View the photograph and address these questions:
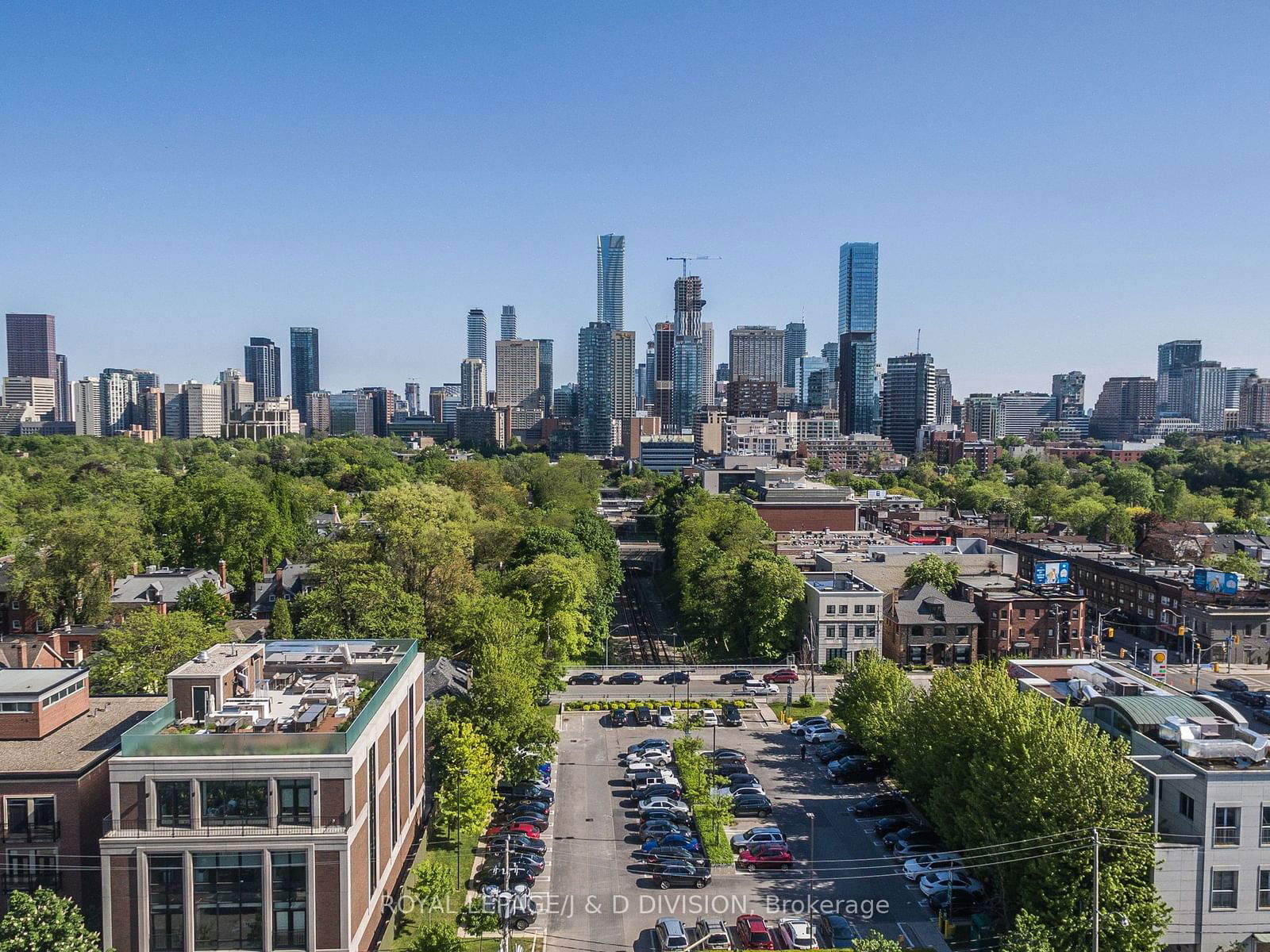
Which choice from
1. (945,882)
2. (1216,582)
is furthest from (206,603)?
(1216,582)

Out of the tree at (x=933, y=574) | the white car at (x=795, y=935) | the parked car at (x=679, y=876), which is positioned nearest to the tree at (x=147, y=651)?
the parked car at (x=679, y=876)

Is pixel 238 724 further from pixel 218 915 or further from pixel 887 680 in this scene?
pixel 887 680

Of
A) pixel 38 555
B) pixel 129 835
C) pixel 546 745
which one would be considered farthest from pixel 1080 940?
pixel 38 555

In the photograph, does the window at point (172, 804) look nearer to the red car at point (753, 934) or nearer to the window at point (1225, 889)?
the red car at point (753, 934)

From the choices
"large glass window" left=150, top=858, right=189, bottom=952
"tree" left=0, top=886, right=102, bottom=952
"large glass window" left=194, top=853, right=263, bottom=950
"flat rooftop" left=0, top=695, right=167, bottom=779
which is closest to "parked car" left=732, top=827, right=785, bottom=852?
"large glass window" left=194, top=853, right=263, bottom=950

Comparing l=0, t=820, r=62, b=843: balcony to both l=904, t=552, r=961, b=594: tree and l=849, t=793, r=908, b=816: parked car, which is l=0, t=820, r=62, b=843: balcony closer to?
l=849, t=793, r=908, b=816: parked car

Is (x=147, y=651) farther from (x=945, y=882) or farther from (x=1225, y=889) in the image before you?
(x=1225, y=889)

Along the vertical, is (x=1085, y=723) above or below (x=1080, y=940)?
above
